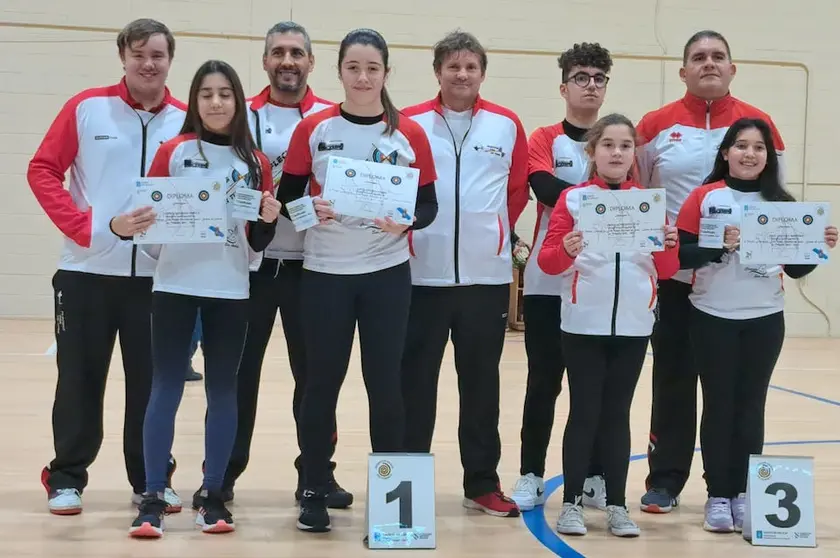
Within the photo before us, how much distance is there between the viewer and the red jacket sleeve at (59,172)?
3.54 m

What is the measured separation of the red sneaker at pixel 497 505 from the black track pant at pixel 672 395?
0.65 metres

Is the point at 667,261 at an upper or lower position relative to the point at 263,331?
upper

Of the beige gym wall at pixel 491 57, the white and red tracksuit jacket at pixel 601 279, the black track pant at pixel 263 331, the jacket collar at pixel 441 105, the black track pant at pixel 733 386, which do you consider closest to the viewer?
the white and red tracksuit jacket at pixel 601 279

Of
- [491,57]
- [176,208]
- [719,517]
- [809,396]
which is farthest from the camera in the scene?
[491,57]

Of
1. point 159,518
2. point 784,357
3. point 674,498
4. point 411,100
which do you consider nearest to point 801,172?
point 784,357

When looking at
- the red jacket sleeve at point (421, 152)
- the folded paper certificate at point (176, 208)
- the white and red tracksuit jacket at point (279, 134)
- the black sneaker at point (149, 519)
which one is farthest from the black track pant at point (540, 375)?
the black sneaker at point (149, 519)

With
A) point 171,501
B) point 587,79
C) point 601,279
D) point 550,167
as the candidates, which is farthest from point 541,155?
point 171,501

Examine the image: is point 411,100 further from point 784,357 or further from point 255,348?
point 255,348

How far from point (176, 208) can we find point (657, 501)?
86.5 inches

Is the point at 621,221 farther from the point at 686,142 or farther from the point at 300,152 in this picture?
the point at 300,152

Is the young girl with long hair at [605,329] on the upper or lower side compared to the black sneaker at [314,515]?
upper

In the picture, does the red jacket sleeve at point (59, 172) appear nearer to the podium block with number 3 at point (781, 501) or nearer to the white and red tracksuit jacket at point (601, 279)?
the white and red tracksuit jacket at point (601, 279)

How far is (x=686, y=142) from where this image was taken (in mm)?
3945

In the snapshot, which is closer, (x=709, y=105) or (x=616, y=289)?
(x=616, y=289)
